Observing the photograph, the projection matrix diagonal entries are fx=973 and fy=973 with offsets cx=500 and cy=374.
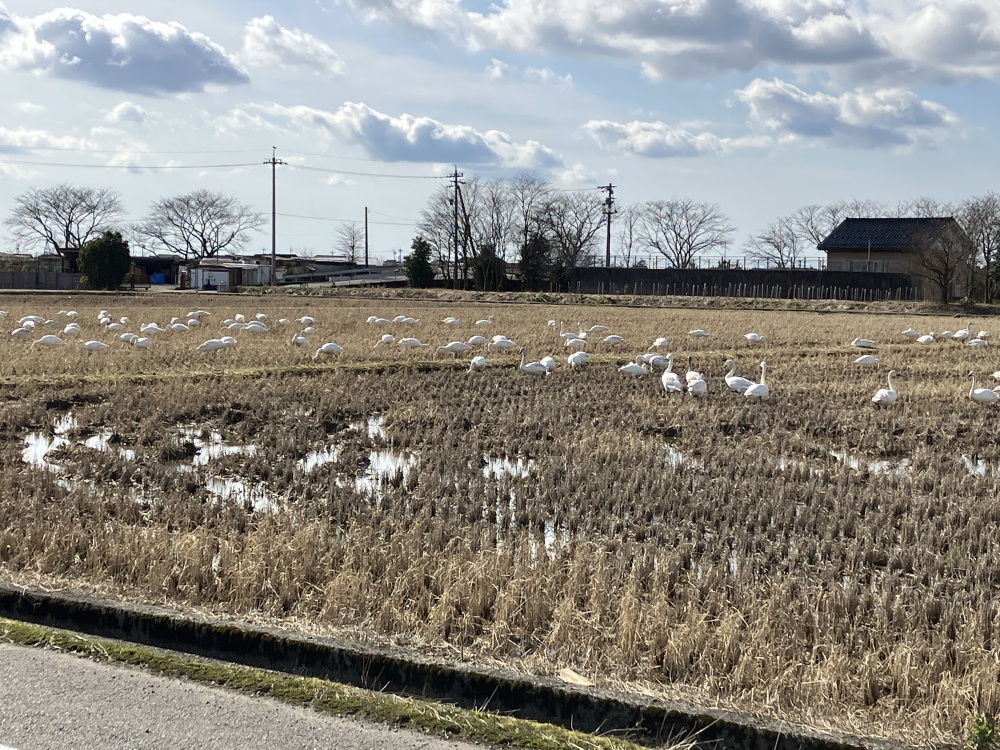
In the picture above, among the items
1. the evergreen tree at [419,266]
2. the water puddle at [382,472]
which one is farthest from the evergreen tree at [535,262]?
the water puddle at [382,472]

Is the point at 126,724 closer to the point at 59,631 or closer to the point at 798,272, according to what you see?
the point at 59,631

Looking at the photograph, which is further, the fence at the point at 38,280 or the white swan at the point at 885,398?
the fence at the point at 38,280

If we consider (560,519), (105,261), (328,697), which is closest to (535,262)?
(105,261)

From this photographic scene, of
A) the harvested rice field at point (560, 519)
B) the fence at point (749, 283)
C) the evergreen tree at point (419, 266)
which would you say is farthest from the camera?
the evergreen tree at point (419, 266)

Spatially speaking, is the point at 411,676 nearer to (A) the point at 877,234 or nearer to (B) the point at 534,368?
(B) the point at 534,368

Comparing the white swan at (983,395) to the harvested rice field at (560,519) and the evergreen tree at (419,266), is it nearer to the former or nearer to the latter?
the harvested rice field at (560,519)

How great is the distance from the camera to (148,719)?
414cm

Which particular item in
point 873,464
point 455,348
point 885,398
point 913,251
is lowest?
point 873,464

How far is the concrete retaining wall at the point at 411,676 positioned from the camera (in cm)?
413

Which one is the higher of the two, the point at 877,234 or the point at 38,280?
the point at 877,234

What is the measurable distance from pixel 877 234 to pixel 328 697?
6377cm

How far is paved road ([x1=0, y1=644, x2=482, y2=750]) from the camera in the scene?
396cm

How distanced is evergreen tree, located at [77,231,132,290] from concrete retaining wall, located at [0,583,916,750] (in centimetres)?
5599

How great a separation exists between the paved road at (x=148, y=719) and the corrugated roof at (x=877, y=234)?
59712 mm
